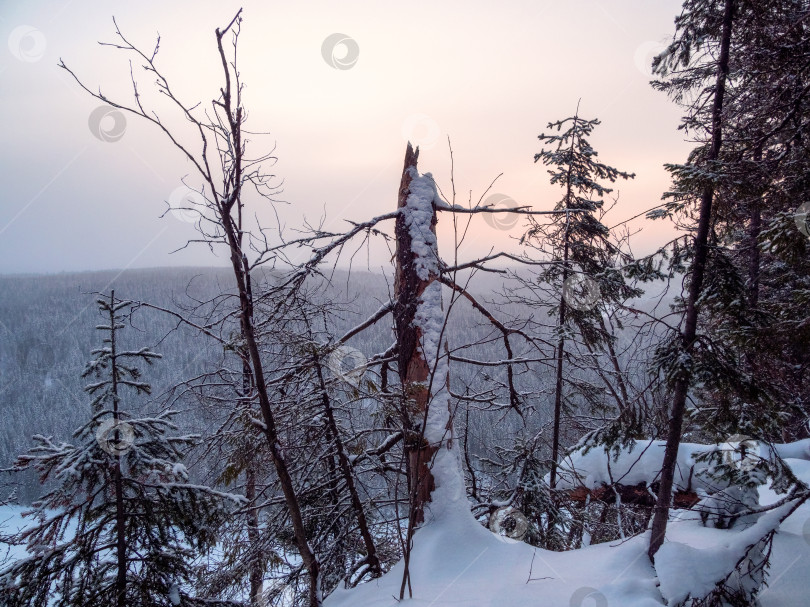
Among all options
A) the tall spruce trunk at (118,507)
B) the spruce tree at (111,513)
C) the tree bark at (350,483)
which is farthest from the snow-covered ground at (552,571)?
the tall spruce trunk at (118,507)

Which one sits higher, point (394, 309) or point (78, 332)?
point (394, 309)

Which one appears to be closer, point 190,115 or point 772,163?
point 190,115

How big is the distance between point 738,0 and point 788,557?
16.5ft

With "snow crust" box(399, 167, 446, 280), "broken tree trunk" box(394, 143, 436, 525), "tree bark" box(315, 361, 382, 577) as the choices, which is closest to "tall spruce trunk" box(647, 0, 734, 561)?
"broken tree trunk" box(394, 143, 436, 525)

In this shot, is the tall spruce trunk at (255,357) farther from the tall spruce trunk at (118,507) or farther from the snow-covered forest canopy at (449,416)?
the tall spruce trunk at (118,507)

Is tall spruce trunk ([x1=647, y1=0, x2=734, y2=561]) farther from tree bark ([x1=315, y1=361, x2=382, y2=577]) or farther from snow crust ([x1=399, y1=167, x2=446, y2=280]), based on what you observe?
tree bark ([x1=315, y1=361, x2=382, y2=577])

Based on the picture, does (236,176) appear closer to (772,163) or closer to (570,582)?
(570,582)

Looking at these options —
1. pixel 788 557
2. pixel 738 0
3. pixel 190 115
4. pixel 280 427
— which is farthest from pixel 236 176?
pixel 788 557

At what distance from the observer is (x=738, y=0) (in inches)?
158

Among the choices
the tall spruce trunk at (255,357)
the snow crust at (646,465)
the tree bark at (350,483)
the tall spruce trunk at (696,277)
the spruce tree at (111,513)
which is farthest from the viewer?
the snow crust at (646,465)

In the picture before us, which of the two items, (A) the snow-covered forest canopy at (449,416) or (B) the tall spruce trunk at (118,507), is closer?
(A) the snow-covered forest canopy at (449,416)

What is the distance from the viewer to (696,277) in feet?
13.3

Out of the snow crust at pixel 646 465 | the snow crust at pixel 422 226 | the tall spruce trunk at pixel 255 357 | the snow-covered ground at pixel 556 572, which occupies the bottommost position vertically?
the snow crust at pixel 646 465

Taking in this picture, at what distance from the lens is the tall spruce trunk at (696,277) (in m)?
3.88
